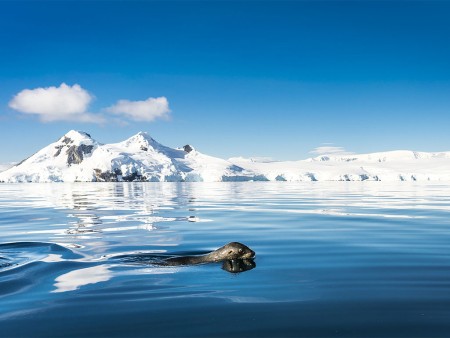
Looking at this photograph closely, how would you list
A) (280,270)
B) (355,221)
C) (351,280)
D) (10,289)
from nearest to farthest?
(10,289) < (351,280) < (280,270) < (355,221)

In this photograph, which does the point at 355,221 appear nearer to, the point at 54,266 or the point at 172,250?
the point at 172,250

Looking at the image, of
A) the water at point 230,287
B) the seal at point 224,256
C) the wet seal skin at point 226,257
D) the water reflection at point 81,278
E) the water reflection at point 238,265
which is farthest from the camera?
the seal at point 224,256

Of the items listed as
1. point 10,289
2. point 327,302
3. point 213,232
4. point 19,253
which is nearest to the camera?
point 327,302

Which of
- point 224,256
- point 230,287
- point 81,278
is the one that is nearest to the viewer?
point 230,287

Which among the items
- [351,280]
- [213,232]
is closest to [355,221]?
[213,232]

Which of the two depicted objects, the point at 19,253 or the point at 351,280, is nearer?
the point at 351,280

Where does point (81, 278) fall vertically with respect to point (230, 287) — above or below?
above

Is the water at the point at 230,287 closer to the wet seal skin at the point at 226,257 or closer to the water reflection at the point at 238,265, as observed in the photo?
the water reflection at the point at 238,265

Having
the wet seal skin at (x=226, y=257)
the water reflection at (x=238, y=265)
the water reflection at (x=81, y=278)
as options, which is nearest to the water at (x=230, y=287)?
the water reflection at (x=81, y=278)

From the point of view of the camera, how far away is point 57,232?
17.0 m

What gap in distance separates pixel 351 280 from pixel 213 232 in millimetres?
8806

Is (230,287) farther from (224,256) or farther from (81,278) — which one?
(81,278)

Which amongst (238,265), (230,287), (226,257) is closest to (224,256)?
(226,257)

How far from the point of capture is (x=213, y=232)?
16.8 metres
